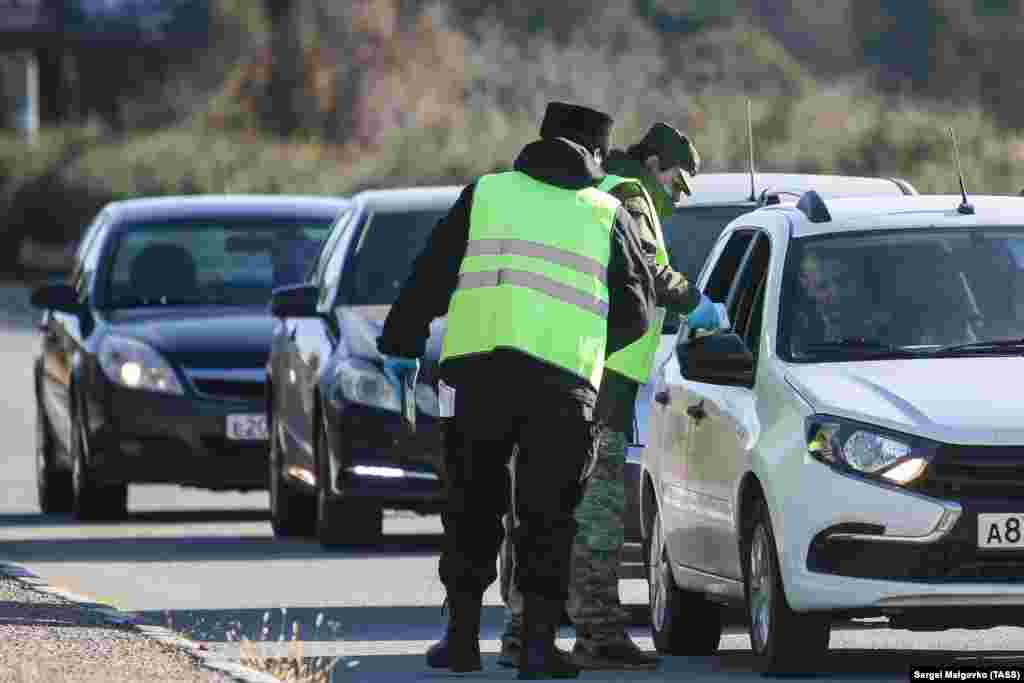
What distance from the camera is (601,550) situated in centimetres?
1093

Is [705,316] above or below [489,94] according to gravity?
above

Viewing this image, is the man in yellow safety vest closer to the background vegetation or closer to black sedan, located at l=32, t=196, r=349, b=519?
black sedan, located at l=32, t=196, r=349, b=519

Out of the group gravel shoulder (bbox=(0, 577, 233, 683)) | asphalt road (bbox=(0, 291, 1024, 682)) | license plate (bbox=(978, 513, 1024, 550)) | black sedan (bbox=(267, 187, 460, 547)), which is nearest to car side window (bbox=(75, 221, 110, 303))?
asphalt road (bbox=(0, 291, 1024, 682))

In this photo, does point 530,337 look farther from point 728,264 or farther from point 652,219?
point 728,264

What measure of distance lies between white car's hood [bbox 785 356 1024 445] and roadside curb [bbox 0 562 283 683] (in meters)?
1.94

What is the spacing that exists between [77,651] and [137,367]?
7.63 meters

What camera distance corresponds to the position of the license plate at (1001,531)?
977cm

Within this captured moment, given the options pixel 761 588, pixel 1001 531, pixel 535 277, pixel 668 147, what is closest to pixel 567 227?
pixel 535 277

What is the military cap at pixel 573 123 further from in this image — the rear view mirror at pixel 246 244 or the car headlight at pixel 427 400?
the rear view mirror at pixel 246 244

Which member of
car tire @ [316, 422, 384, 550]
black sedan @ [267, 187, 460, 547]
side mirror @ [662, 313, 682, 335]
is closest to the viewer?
side mirror @ [662, 313, 682, 335]

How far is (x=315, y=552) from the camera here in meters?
16.5

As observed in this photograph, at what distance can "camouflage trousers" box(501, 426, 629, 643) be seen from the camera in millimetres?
10867

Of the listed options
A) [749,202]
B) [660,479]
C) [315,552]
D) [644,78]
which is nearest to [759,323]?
[660,479]

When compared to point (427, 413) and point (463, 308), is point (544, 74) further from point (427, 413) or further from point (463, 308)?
point (463, 308)
